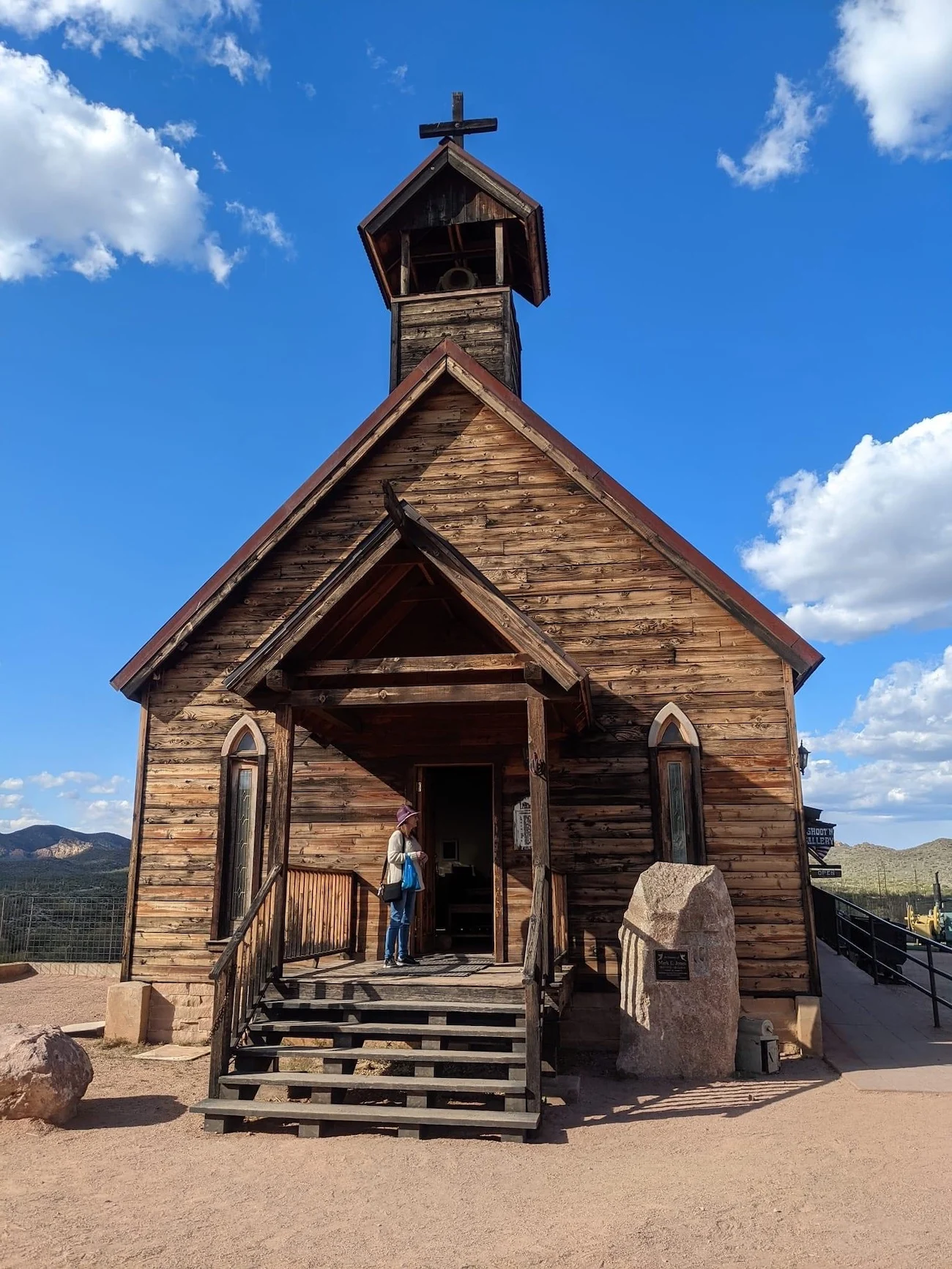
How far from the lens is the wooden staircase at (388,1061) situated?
7094 mm

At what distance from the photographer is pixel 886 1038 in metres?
10.8

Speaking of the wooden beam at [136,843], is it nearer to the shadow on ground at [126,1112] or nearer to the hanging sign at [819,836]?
the shadow on ground at [126,1112]

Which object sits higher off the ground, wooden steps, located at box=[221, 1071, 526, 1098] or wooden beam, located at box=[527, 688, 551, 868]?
wooden beam, located at box=[527, 688, 551, 868]

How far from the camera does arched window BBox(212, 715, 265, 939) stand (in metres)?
11.6

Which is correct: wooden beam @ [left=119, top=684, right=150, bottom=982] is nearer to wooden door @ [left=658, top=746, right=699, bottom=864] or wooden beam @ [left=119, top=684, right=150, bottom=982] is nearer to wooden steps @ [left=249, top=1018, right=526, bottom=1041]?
wooden steps @ [left=249, top=1018, right=526, bottom=1041]

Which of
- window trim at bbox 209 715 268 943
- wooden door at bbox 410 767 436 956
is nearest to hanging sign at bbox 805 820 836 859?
wooden door at bbox 410 767 436 956

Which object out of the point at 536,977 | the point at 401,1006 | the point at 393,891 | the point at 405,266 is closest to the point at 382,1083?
the point at 401,1006

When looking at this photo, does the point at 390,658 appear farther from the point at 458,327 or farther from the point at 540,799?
the point at 458,327

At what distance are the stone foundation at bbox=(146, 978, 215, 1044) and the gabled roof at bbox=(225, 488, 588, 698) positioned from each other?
15.4 feet

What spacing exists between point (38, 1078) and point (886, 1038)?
9077mm

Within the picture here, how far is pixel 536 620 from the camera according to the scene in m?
11.8

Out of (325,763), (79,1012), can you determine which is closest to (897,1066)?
(325,763)

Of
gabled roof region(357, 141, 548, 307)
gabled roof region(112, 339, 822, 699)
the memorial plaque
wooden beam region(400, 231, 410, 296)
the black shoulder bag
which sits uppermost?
gabled roof region(357, 141, 548, 307)

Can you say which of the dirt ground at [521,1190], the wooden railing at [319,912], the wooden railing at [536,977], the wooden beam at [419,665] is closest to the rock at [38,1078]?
the dirt ground at [521,1190]
